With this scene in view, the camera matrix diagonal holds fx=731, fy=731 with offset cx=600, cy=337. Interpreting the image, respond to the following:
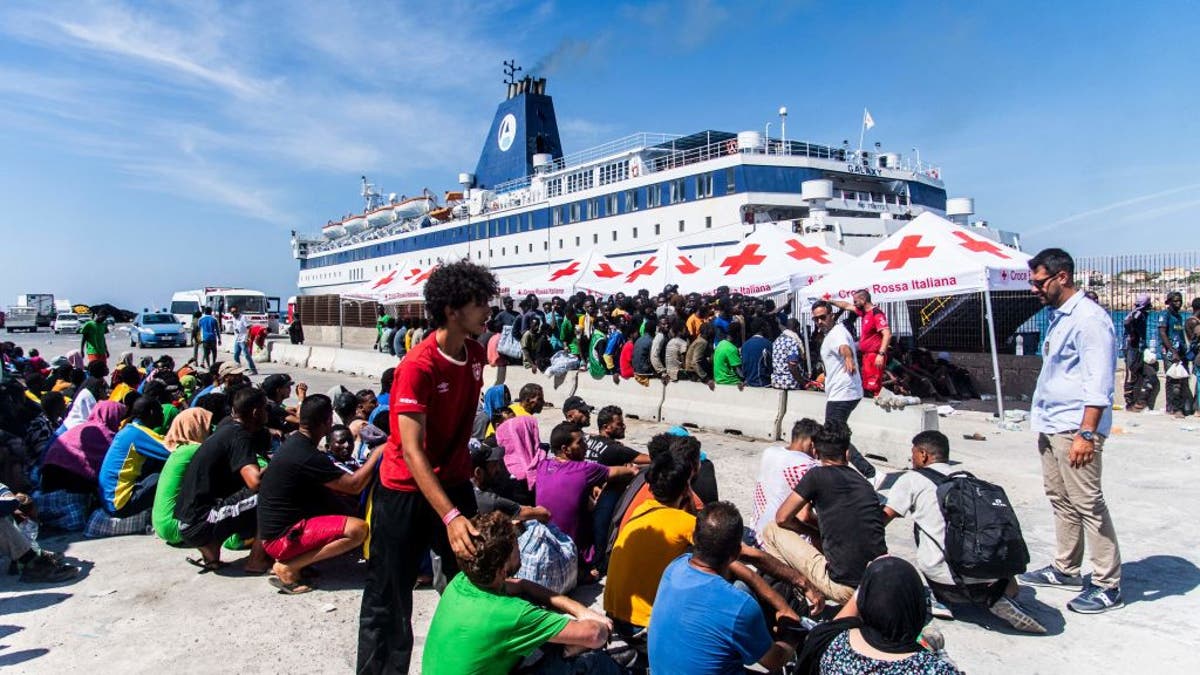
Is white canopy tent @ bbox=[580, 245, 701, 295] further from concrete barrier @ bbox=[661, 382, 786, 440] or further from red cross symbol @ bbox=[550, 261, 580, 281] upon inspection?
concrete barrier @ bbox=[661, 382, 786, 440]

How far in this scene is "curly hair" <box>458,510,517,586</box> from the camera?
8.54 feet

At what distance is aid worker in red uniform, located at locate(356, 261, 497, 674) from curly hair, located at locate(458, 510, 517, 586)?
0.29 metres

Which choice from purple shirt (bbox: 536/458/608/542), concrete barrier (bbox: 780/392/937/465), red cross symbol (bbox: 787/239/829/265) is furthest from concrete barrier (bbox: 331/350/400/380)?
purple shirt (bbox: 536/458/608/542)

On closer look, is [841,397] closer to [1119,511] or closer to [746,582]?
[1119,511]

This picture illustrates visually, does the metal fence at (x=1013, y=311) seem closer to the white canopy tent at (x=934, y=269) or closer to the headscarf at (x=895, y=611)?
the white canopy tent at (x=934, y=269)

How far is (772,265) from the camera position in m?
14.8

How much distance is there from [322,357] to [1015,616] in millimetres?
20109

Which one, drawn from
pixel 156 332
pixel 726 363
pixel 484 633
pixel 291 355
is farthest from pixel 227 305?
pixel 484 633

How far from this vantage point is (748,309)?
13.2 meters

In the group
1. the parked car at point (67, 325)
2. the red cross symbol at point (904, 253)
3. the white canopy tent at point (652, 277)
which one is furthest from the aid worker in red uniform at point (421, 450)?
the parked car at point (67, 325)

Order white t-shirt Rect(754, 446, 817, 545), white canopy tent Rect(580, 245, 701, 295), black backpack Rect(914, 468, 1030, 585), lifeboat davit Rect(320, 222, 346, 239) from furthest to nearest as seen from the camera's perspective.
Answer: lifeboat davit Rect(320, 222, 346, 239)
white canopy tent Rect(580, 245, 701, 295)
white t-shirt Rect(754, 446, 817, 545)
black backpack Rect(914, 468, 1030, 585)

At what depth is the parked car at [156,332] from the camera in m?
28.3

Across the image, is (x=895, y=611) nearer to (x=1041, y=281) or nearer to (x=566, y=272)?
(x=1041, y=281)

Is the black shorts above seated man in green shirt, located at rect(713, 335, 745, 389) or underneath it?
underneath
